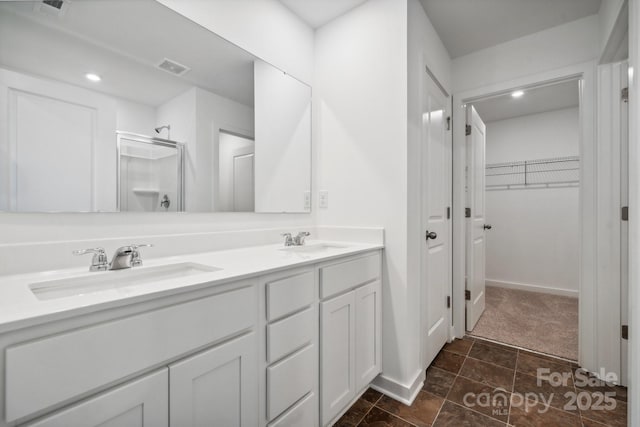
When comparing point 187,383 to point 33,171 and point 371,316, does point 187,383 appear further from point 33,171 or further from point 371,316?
point 371,316

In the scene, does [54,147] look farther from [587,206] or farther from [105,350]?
[587,206]

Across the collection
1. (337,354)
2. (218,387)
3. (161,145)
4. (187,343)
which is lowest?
(337,354)

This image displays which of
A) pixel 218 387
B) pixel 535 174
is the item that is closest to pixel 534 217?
pixel 535 174

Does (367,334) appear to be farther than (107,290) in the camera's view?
Yes

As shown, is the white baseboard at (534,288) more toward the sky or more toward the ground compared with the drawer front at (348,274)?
more toward the ground

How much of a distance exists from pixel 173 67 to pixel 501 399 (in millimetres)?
2527

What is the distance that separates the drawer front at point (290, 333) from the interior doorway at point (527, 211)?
1.92m

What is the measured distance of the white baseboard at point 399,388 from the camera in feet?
5.17

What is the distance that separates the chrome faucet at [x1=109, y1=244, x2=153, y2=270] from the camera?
99 cm

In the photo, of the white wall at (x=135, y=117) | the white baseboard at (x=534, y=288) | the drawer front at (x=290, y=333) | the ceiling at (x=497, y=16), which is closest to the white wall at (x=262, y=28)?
the white wall at (x=135, y=117)

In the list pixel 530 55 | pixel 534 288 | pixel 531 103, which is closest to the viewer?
pixel 530 55

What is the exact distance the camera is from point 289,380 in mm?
1078

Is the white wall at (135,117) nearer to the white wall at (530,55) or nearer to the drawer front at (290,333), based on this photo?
the drawer front at (290,333)

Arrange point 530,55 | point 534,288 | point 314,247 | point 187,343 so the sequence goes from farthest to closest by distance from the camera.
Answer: point 534,288, point 530,55, point 314,247, point 187,343
